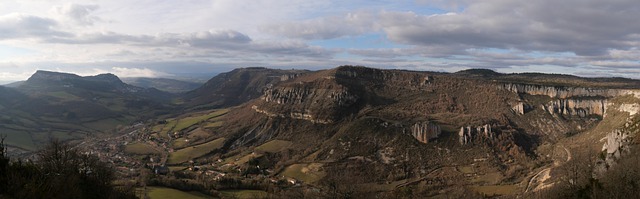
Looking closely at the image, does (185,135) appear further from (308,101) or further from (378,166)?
(378,166)

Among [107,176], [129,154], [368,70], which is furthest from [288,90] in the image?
[107,176]

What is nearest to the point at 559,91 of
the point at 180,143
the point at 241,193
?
the point at 241,193

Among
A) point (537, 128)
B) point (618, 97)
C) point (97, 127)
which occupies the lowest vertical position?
point (97, 127)

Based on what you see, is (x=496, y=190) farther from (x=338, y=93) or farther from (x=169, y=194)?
(x=338, y=93)

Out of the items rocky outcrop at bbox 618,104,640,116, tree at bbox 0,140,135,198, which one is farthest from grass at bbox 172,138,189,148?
rocky outcrop at bbox 618,104,640,116

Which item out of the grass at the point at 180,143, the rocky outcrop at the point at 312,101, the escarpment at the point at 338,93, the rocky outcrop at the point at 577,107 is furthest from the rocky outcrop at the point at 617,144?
the grass at the point at 180,143

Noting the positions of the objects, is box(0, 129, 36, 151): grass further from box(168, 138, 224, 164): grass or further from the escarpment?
the escarpment

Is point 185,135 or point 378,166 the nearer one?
point 378,166
